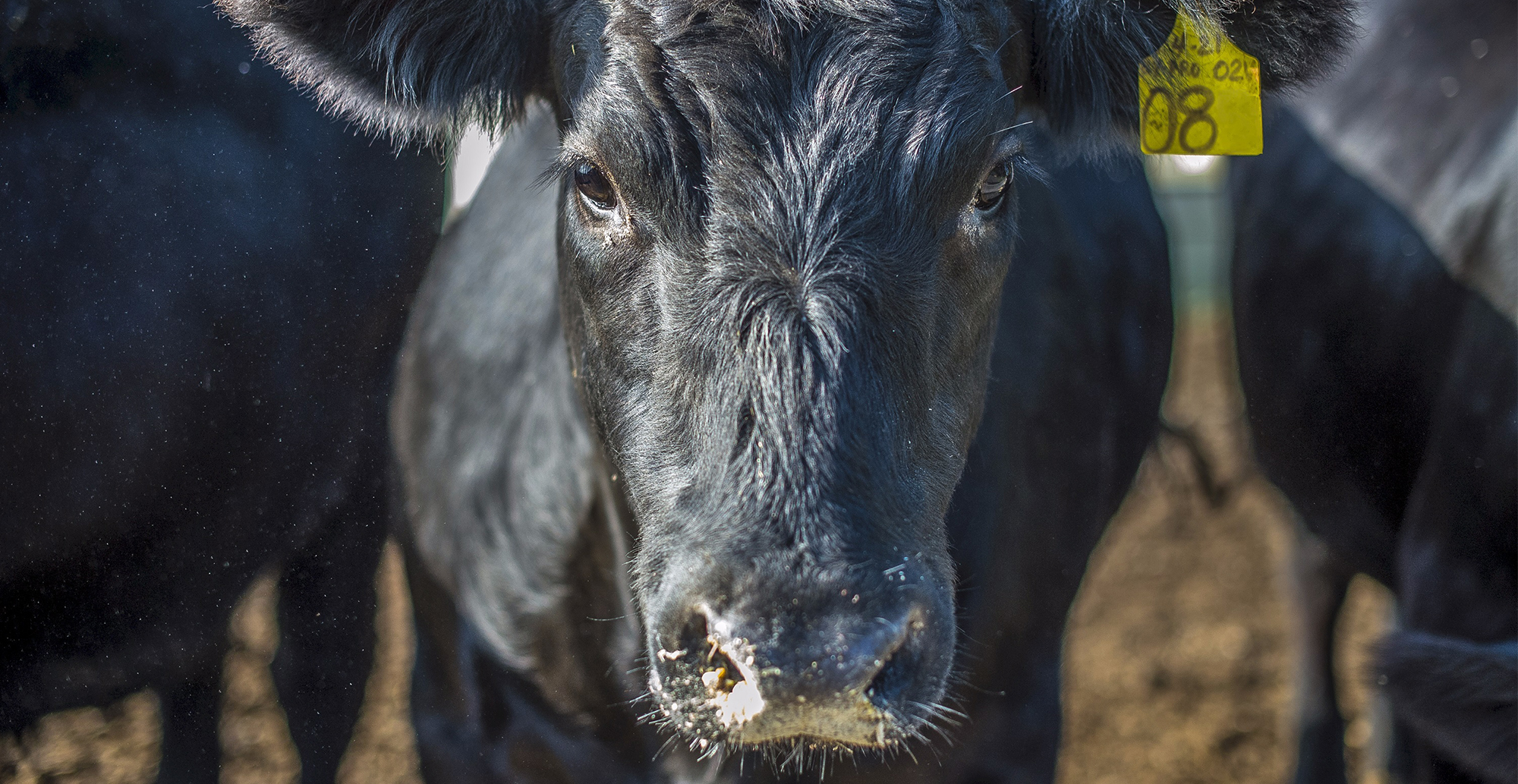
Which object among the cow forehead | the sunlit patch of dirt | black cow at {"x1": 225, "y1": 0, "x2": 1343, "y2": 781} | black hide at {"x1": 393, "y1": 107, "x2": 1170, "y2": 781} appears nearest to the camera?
black cow at {"x1": 225, "y1": 0, "x2": 1343, "y2": 781}

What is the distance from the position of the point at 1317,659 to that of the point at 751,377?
116 inches

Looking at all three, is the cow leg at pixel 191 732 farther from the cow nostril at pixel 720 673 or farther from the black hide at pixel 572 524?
the cow nostril at pixel 720 673

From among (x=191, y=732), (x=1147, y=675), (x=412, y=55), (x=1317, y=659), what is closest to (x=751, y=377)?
(x=412, y=55)

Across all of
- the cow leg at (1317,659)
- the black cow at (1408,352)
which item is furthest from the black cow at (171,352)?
the cow leg at (1317,659)

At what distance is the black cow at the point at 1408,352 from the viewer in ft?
7.67

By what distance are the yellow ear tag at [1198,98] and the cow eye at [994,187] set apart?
39 cm

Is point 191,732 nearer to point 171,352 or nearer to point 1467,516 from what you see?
point 171,352

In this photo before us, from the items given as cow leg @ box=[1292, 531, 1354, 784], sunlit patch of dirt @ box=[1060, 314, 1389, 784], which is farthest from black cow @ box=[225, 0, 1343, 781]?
cow leg @ box=[1292, 531, 1354, 784]

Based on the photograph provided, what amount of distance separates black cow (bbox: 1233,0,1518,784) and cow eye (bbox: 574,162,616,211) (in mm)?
1523

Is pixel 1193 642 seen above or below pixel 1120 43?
below

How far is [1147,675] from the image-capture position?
3998mm

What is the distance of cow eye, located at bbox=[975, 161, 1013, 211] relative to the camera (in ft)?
5.74

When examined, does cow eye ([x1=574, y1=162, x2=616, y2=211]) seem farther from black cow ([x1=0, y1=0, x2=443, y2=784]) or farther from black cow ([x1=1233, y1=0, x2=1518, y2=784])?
black cow ([x1=1233, y1=0, x2=1518, y2=784])

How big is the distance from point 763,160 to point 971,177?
0.35m
